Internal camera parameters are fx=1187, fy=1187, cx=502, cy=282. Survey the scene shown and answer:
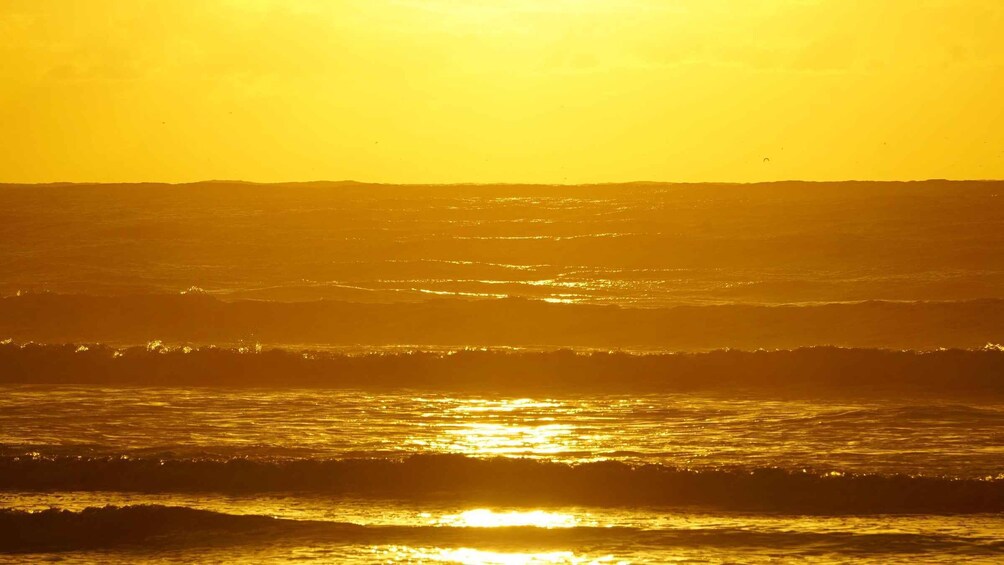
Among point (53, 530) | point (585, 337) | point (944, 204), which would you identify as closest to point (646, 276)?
point (585, 337)

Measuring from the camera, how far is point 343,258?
3684 cm

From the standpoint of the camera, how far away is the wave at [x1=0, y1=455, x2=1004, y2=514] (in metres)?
10.6

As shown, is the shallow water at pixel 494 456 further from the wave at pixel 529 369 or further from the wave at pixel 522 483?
the wave at pixel 529 369

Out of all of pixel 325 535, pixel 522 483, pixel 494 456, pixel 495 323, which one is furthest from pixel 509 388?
pixel 325 535

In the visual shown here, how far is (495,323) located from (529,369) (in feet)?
22.7

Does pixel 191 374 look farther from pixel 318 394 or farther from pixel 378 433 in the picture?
pixel 378 433

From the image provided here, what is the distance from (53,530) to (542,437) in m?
5.55

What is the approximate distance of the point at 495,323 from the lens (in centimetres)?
2625

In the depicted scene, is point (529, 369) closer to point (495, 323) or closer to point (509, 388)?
point (509, 388)

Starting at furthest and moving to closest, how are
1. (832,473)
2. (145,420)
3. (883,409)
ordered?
(883,409), (145,420), (832,473)

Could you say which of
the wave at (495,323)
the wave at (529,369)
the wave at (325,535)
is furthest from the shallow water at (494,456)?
the wave at (495,323)

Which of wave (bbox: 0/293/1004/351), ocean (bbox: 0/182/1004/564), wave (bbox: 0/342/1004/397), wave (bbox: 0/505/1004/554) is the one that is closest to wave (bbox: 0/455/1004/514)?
ocean (bbox: 0/182/1004/564)

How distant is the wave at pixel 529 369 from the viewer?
18344mm

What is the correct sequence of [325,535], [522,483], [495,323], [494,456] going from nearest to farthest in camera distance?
[325,535] < [522,483] < [494,456] < [495,323]
